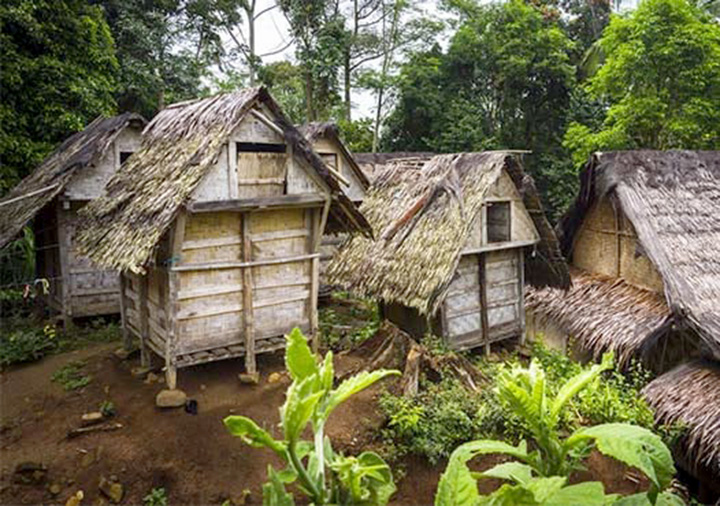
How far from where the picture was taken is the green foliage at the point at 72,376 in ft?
24.7

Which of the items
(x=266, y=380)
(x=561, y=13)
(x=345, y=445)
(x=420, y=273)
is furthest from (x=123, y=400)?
(x=561, y=13)

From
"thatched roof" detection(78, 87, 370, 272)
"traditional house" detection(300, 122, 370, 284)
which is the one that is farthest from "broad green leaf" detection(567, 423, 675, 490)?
"traditional house" detection(300, 122, 370, 284)

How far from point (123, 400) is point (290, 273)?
2821 mm

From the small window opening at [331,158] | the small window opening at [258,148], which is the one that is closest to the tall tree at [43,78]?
the small window opening at [331,158]

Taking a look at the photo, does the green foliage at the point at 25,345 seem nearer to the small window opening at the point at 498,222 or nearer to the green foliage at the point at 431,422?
the green foliage at the point at 431,422

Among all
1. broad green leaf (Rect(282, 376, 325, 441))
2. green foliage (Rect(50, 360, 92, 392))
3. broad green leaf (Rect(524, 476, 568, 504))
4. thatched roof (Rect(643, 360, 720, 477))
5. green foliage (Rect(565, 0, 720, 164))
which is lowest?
thatched roof (Rect(643, 360, 720, 477))

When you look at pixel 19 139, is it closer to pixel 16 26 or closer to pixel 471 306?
pixel 16 26

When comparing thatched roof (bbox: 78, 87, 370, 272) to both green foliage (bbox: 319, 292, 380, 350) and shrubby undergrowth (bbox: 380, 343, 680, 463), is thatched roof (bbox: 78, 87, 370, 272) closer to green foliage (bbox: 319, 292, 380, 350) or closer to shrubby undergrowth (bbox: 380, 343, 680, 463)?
green foliage (bbox: 319, 292, 380, 350)

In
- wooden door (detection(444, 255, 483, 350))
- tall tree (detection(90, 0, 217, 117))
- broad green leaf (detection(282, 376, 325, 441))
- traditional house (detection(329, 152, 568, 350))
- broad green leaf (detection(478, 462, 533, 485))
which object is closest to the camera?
broad green leaf (detection(282, 376, 325, 441))

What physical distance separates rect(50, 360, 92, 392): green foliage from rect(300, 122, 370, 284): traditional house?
6526 millimetres

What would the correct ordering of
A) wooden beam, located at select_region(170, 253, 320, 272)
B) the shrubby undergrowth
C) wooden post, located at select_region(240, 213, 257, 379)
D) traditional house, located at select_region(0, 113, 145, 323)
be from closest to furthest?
1. the shrubby undergrowth
2. wooden beam, located at select_region(170, 253, 320, 272)
3. wooden post, located at select_region(240, 213, 257, 379)
4. traditional house, located at select_region(0, 113, 145, 323)

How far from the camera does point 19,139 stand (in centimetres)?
1267

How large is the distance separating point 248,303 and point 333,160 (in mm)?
8055

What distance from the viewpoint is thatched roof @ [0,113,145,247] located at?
9070 millimetres
